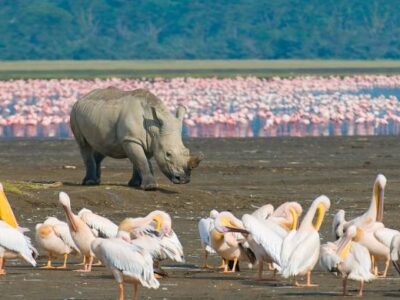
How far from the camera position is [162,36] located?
644 ft

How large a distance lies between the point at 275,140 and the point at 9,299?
2087 centimetres

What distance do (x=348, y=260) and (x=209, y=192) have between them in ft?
28.4

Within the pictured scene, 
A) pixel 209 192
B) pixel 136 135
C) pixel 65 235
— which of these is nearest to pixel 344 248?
pixel 65 235

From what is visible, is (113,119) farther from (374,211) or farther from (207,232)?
(374,211)

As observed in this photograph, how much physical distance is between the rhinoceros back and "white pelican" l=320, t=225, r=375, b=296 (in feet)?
30.2

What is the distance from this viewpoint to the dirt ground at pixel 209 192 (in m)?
13.5

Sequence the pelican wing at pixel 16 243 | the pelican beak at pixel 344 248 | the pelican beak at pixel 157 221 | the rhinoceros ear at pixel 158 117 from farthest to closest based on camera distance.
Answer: the rhinoceros ear at pixel 158 117 → the pelican beak at pixel 157 221 → the pelican wing at pixel 16 243 → the pelican beak at pixel 344 248

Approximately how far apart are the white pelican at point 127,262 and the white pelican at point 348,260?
150 cm

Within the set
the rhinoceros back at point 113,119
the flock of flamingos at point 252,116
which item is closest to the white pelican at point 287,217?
the rhinoceros back at point 113,119

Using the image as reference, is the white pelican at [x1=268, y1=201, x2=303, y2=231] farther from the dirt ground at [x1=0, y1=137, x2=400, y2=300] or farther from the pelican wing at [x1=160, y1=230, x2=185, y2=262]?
the pelican wing at [x1=160, y1=230, x2=185, y2=262]

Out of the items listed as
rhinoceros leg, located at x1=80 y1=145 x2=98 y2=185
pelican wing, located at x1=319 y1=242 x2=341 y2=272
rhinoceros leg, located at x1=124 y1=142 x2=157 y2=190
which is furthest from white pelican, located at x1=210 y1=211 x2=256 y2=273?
rhinoceros leg, located at x1=80 y1=145 x2=98 y2=185

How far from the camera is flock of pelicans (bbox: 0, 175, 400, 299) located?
12.8 metres

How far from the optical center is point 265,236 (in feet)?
45.3

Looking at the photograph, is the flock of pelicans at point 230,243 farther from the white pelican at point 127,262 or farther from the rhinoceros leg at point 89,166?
the rhinoceros leg at point 89,166
